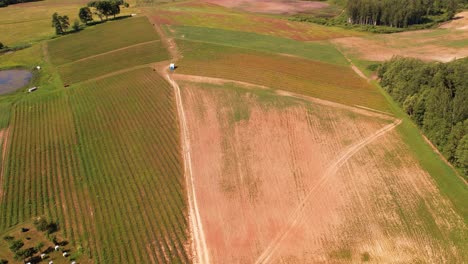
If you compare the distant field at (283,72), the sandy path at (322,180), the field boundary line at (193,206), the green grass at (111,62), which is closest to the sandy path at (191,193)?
the field boundary line at (193,206)

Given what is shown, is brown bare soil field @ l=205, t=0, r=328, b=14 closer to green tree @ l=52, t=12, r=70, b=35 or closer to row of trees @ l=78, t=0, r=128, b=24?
row of trees @ l=78, t=0, r=128, b=24

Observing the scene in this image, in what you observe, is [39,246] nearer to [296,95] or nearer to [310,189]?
[310,189]

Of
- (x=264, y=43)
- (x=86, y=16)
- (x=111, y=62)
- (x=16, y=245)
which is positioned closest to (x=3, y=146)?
(x=16, y=245)

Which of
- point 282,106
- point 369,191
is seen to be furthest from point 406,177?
point 282,106

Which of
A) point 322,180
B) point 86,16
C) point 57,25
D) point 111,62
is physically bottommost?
point 322,180

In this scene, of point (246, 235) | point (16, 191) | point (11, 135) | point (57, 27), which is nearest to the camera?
point (246, 235)

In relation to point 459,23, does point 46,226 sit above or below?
below

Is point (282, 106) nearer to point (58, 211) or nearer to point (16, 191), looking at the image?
point (58, 211)

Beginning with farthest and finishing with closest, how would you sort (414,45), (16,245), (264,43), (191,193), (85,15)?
(85,15) < (414,45) < (264,43) < (191,193) < (16,245)
